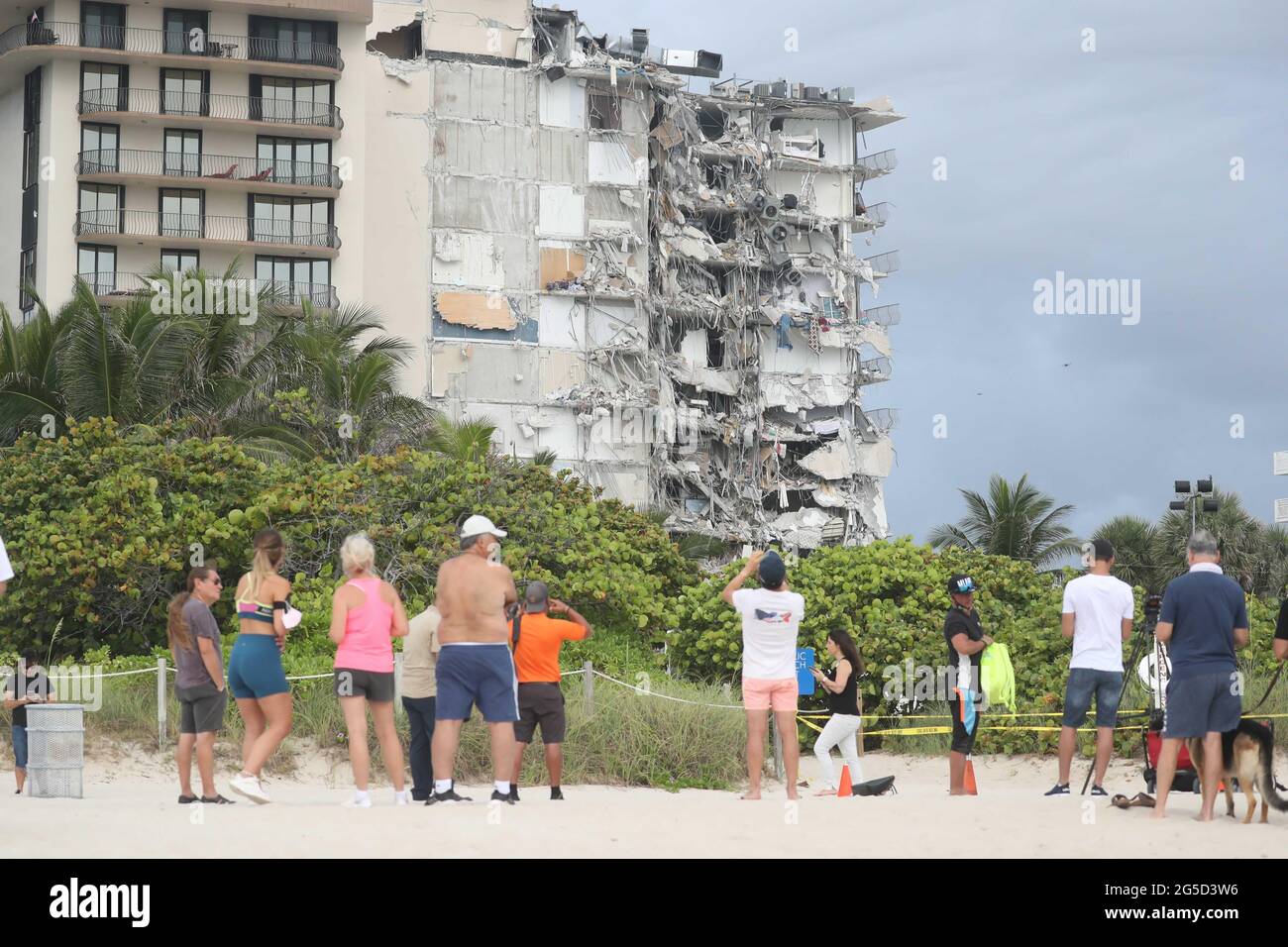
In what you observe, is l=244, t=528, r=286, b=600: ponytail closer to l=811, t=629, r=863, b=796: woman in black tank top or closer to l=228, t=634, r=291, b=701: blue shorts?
l=228, t=634, r=291, b=701: blue shorts

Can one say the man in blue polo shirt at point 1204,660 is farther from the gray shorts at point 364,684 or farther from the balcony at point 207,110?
the balcony at point 207,110

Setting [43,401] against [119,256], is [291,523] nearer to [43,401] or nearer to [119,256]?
[43,401]

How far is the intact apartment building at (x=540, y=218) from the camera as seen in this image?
5269cm

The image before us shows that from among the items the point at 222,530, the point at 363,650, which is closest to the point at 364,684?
the point at 363,650

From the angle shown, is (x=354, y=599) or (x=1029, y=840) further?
(x=354, y=599)

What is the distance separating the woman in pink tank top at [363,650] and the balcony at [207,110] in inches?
1767

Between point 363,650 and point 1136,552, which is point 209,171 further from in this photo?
point 363,650

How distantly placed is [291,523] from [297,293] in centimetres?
3290

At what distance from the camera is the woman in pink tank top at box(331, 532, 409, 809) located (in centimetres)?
1048

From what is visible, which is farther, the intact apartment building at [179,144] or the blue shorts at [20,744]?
the intact apartment building at [179,144]

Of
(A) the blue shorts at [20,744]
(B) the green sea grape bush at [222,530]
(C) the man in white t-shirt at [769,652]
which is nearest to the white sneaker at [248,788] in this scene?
(C) the man in white t-shirt at [769,652]

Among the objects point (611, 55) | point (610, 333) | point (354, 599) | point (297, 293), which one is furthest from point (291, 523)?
point (611, 55)

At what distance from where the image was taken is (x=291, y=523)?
20.8 metres

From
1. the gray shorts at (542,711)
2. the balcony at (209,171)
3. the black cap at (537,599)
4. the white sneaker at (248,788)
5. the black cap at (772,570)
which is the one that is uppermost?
the balcony at (209,171)
